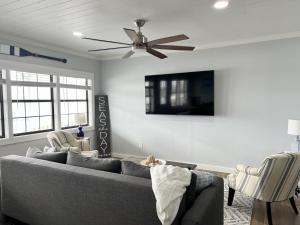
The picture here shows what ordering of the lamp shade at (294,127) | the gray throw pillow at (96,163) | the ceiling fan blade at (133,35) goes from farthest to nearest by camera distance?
1. the lamp shade at (294,127)
2. the ceiling fan blade at (133,35)
3. the gray throw pillow at (96,163)

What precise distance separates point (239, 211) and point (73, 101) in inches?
171

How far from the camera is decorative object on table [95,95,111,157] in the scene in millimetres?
5941

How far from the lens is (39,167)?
7.68 feet

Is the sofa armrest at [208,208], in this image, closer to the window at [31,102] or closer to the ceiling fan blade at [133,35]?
the ceiling fan blade at [133,35]

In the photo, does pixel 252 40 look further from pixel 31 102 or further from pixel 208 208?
pixel 31 102

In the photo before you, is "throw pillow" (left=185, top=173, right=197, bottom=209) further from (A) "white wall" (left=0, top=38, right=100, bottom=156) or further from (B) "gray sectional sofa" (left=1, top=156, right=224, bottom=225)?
(A) "white wall" (left=0, top=38, right=100, bottom=156)

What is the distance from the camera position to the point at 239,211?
9.90 feet

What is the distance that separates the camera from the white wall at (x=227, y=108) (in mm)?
4145

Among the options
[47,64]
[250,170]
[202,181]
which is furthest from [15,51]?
[250,170]

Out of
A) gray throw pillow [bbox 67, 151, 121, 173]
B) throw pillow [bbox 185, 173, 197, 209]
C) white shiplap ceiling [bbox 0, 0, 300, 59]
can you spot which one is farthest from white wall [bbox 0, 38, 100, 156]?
throw pillow [bbox 185, 173, 197, 209]

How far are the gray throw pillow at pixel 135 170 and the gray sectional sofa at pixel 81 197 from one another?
10cm

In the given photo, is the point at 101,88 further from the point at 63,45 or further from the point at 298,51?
the point at 298,51

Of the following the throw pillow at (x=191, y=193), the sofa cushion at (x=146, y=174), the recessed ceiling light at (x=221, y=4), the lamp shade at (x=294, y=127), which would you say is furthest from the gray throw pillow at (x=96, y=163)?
the lamp shade at (x=294, y=127)

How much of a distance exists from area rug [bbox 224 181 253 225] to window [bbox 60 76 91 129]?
3.53 meters
